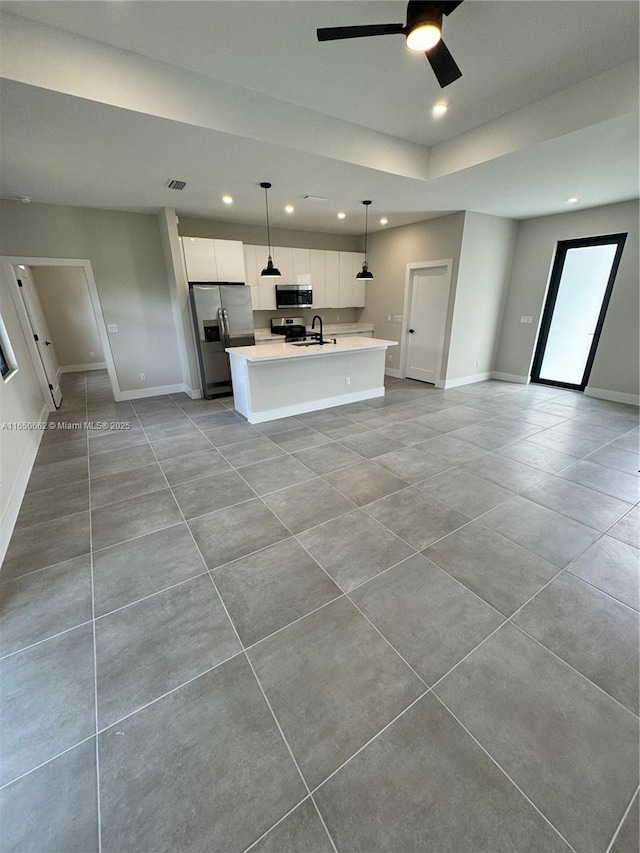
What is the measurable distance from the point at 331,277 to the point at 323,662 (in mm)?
6673

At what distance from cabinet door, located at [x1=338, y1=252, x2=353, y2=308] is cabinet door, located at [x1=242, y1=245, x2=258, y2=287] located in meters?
1.81

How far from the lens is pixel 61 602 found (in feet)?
6.09

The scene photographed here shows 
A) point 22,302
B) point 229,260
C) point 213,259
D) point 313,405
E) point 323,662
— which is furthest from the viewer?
point 229,260

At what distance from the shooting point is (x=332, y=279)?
22.4ft

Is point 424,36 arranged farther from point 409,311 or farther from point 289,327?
point 289,327

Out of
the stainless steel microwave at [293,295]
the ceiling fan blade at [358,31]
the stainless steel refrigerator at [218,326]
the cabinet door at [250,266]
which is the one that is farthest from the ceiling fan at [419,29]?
the stainless steel microwave at [293,295]

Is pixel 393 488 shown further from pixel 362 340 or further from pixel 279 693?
pixel 362 340

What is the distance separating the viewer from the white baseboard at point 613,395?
5.05m

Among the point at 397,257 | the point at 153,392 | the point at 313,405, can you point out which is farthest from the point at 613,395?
the point at 153,392

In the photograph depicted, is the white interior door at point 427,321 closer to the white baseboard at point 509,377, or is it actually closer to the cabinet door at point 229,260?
the white baseboard at point 509,377

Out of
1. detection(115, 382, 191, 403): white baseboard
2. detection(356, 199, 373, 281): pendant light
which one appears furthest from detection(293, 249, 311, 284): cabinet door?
detection(115, 382, 191, 403): white baseboard

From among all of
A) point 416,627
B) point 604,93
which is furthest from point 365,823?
point 604,93

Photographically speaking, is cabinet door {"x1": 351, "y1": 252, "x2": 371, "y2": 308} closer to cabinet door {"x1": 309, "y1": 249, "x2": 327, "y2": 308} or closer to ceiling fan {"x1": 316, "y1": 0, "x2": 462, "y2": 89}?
cabinet door {"x1": 309, "y1": 249, "x2": 327, "y2": 308}

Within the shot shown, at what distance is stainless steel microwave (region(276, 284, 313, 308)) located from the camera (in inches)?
247
